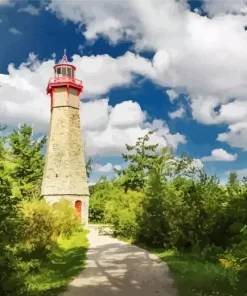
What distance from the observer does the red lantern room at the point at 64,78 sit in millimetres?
37344

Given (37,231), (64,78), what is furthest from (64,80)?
(37,231)

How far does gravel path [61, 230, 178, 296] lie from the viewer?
10.3 metres

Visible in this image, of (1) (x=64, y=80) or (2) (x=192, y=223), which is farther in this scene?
(1) (x=64, y=80)

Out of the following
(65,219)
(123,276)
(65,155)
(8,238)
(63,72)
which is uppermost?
(63,72)

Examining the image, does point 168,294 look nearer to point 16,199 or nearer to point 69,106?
point 16,199

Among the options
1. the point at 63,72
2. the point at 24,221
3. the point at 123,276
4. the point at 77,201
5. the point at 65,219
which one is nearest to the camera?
the point at 24,221

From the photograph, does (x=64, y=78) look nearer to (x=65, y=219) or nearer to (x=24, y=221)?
(x=65, y=219)

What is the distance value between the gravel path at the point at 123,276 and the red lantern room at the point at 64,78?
21.7m

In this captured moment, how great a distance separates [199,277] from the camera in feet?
37.7

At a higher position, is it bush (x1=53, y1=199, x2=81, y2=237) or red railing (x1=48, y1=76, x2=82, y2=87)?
red railing (x1=48, y1=76, x2=82, y2=87)

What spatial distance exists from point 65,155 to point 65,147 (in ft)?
2.38

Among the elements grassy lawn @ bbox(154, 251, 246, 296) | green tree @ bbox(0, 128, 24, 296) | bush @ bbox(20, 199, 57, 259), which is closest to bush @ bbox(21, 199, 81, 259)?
bush @ bbox(20, 199, 57, 259)

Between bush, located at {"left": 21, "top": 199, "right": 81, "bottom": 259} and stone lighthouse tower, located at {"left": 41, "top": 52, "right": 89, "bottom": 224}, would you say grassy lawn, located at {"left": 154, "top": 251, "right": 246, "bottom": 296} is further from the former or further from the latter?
stone lighthouse tower, located at {"left": 41, "top": 52, "right": 89, "bottom": 224}

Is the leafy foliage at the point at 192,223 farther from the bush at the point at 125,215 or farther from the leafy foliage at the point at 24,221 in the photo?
the leafy foliage at the point at 24,221
